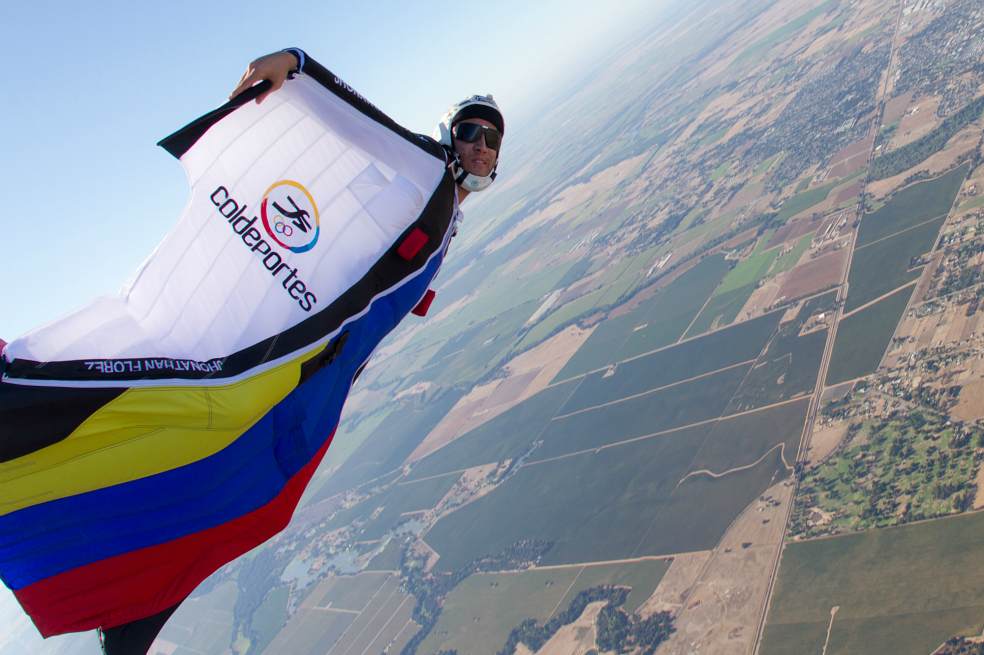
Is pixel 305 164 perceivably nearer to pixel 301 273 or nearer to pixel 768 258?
pixel 301 273

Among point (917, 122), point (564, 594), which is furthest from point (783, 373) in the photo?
point (917, 122)

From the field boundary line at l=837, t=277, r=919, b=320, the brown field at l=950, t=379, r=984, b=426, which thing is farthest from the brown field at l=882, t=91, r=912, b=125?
the brown field at l=950, t=379, r=984, b=426

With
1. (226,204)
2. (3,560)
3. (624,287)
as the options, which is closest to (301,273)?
(226,204)

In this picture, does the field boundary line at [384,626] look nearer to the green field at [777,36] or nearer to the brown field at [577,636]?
the brown field at [577,636]

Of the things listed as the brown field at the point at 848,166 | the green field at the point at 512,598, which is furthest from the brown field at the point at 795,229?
the green field at the point at 512,598

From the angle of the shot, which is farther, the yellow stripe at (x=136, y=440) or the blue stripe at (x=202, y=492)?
the blue stripe at (x=202, y=492)
